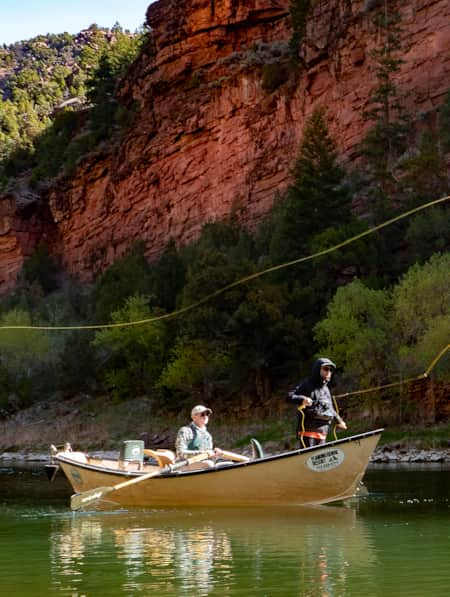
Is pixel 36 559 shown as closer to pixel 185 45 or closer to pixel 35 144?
pixel 185 45

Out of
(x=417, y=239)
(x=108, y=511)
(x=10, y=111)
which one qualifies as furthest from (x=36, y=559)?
(x=10, y=111)

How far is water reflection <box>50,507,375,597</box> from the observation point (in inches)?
487

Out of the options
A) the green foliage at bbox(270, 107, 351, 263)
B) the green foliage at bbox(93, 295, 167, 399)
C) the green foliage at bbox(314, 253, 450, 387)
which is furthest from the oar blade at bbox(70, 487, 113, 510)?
the green foliage at bbox(93, 295, 167, 399)

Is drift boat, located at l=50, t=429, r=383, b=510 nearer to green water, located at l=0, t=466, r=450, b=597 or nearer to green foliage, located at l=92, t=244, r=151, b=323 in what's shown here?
green water, located at l=0, t=466, r=450, b=597

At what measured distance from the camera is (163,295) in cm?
6975

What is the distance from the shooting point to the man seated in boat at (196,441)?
68.8ft

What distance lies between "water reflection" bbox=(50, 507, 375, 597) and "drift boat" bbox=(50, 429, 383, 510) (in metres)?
0.35

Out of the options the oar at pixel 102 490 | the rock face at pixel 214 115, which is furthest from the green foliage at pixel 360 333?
the oar at pixel 102 490

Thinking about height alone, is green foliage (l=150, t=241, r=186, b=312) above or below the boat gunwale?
above

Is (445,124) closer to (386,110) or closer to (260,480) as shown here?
(386,110)

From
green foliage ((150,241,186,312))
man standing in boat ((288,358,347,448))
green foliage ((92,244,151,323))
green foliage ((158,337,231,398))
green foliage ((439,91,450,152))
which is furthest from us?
green foliage ((92,244,151,323))

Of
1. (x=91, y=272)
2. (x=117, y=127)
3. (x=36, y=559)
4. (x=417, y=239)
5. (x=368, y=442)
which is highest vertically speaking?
(x=117, y=127)

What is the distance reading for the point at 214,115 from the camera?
82.4 m

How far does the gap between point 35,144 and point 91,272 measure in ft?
107
